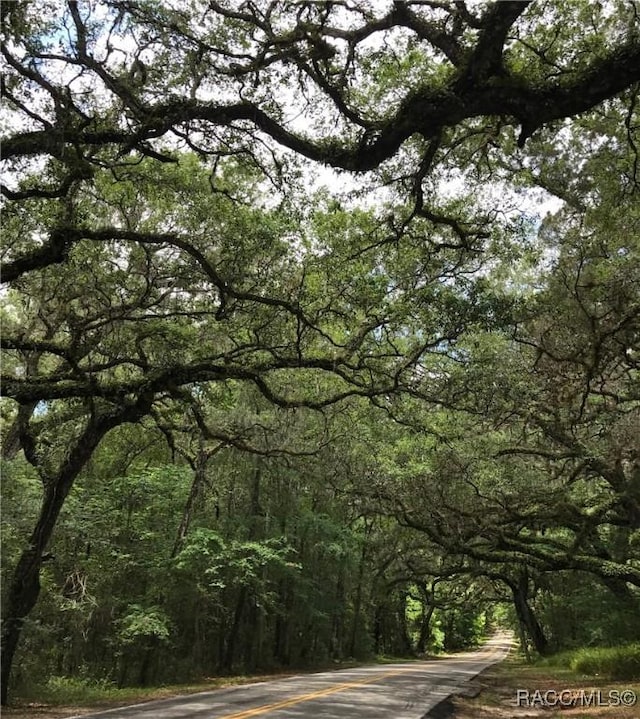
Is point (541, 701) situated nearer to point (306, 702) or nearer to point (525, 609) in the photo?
point (306, 702)

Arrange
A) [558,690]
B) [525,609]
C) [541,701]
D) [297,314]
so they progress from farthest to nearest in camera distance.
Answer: [525,609] → [558,690] → [541,701] → [297,314]

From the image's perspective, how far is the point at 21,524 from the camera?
1109cm

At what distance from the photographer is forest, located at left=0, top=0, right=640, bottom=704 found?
23.1 feet

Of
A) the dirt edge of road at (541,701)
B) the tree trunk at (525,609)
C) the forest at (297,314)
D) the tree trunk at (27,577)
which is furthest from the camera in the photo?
the tree trunk at (525,609)

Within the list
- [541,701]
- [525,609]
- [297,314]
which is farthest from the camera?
[525,609]

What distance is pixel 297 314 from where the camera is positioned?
32.0ft

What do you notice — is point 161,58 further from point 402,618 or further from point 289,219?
point 402,618

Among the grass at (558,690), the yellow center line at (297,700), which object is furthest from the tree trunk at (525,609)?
the yellow center line at (297,700)

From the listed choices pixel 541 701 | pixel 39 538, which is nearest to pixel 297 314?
pixel 39 538

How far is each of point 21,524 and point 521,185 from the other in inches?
413

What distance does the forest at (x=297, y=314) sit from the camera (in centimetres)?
703

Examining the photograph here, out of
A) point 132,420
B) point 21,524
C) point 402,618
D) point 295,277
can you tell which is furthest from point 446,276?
point 402,618

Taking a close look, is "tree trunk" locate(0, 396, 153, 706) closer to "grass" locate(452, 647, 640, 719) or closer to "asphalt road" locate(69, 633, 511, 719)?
"asphalt road" locate(69, 633, 511, 719)

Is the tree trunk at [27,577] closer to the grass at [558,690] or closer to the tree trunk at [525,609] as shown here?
the grass at [558,690]
